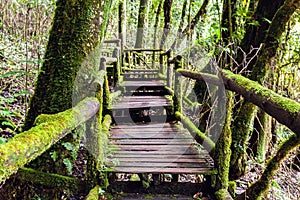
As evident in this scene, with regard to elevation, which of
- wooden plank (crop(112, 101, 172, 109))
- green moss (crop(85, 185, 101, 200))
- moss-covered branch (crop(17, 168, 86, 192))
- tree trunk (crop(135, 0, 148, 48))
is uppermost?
tree trunk (crop(135, 0, 148, 48))

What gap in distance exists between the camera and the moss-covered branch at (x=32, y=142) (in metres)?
1.07

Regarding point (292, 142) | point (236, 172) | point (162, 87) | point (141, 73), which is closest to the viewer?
point (292, 142)

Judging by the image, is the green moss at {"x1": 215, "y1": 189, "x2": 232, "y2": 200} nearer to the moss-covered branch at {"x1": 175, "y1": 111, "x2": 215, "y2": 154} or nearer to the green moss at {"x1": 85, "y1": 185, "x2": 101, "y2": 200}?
the moss-covered branch at {"x1": 175, "y1": 111, "x2": 215, "y2": 154}

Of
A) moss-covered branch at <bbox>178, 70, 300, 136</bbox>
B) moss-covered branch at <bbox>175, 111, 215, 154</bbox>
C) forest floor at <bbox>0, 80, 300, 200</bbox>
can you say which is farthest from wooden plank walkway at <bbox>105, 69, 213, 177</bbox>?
moss-covered branch at <bbox>178, 70, 300, 136</bbox>

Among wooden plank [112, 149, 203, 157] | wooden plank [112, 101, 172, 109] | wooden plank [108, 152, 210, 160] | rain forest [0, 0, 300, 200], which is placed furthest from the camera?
wooden plank [112, 101, 172, 109]

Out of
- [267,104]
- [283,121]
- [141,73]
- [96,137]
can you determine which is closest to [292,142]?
[267,104]

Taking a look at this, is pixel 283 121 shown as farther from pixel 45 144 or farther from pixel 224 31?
pixel 224 31

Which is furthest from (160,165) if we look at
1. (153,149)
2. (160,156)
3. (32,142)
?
(32,142)

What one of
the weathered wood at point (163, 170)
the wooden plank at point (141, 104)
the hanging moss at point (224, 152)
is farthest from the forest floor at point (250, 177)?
the wooden plank at point (141, 104)

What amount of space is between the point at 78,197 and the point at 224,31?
401cm

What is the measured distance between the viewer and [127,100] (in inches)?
257

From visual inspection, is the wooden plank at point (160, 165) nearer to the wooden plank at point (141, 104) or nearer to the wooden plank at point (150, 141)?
the wooden plank at point (150, 141)

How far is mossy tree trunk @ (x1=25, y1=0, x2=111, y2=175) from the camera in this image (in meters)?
2.97

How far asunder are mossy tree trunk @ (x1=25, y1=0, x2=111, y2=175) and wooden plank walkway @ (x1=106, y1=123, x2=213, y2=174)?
26.7 inches
